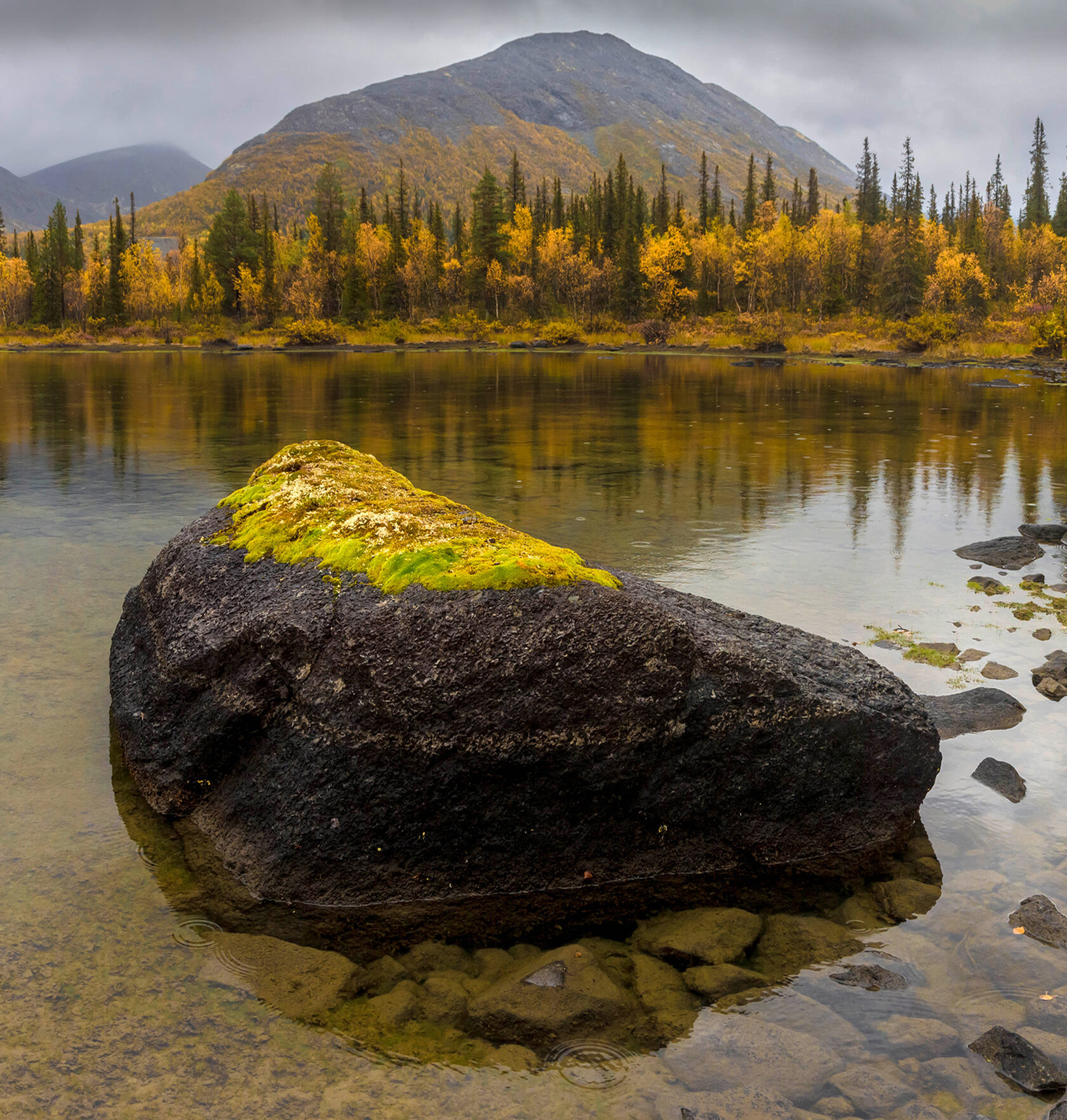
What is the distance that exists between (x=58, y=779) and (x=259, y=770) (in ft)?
4.79

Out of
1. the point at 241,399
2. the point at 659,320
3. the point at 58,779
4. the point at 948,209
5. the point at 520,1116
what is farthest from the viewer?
the point at 948,209

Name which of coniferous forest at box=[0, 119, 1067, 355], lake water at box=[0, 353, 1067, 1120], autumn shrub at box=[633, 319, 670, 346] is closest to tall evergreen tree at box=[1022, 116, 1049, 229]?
coniferous forest at box=[0, 119, 1067, 355]

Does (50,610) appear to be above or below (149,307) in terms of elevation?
below

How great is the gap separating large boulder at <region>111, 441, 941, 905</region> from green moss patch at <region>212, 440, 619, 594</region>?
30 millimetres

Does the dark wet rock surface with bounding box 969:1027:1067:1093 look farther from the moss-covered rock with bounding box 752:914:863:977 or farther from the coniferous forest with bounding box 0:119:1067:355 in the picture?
the coniferous forest with bounding box 0:119:1067:355

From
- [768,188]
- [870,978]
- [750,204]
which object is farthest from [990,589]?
[768,188]

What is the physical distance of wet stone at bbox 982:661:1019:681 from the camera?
7.18 metres

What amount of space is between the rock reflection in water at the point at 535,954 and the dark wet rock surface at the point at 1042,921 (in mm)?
382

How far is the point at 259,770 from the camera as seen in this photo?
511cm

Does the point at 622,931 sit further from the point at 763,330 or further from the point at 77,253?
the point at 77,253

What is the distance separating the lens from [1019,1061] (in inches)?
139

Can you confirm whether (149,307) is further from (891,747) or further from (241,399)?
(891,747)

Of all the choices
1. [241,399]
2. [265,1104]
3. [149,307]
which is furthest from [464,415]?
[149,307]

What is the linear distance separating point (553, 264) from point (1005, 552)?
99.9 meters
